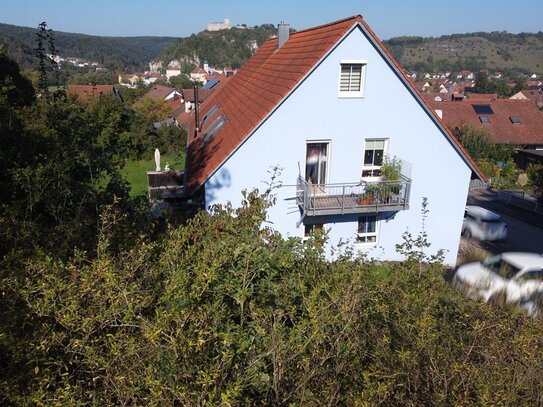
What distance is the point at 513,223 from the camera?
20625 millimetres

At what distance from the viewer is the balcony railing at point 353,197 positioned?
12.1 m

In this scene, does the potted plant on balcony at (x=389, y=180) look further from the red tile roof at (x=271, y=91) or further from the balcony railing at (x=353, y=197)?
the red tile roof at (x=271, y=91)

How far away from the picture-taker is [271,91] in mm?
12727

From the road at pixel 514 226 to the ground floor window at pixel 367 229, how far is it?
19.1 ft

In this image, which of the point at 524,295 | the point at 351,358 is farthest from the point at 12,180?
the point at 524,295

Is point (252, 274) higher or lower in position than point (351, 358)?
higher

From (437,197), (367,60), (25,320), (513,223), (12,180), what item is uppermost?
(367,60)

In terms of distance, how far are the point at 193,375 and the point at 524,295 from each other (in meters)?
5.38

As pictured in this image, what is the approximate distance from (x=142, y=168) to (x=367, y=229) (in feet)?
67.5

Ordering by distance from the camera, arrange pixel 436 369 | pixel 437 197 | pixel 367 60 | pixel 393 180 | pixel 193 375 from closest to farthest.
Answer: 1. pixel 193 375
2. pixel 436 369
3. pixel 367 60
4. pixel 393 180
5. pixel 437 197

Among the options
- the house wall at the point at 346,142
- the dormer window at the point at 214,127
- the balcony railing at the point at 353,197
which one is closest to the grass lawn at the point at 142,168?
the dormer window at the point at 214,127

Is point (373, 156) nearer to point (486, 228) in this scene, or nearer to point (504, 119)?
point (486, 228)

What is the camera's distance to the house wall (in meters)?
11.8

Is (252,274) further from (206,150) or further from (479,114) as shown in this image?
(479,114)
